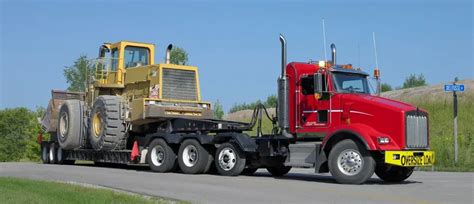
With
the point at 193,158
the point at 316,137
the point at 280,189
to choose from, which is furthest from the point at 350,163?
the point at 193,158

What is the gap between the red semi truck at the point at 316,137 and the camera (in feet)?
51.2

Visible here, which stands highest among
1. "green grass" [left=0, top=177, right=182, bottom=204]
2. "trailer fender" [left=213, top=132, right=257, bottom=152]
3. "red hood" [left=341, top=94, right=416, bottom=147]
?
"red hood" [left=341, top=94, right=416, bottom=147]

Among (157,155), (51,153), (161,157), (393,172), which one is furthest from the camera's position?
(51,153)

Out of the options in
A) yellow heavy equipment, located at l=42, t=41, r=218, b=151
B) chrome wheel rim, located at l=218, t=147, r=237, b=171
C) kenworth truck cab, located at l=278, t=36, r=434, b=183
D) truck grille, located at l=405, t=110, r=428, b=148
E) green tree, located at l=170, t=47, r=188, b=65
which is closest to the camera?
kenworth truck cab, located at l=278, t=36, r=434, b=183

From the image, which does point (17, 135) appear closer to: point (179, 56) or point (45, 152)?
point (45, 152)

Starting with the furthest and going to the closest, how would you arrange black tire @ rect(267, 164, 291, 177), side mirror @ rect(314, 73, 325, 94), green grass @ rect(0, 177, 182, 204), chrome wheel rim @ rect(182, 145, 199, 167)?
black tire @ rect(267, 164, 291, 177) < chrome wheel rim @ rect(182, 145, 199, 167) < side mirror @ rect(314, 73, 325, 94) < green grass @ rect(0, 177, 182, 204)

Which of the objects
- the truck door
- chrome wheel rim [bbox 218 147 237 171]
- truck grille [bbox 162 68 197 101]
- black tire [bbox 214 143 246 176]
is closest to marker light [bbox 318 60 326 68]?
the truck door

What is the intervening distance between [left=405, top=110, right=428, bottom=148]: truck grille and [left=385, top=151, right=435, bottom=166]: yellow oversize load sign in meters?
0.21

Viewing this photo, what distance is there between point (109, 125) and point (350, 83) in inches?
344

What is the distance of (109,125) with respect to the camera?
22.2 meters

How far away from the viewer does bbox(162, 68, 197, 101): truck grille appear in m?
22.1

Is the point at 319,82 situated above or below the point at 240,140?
above

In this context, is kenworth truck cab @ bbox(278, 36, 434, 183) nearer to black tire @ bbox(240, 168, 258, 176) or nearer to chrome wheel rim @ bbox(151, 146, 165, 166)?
black tire @ bbox(240, 168, 258, 176)

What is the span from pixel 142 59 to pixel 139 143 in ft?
12.1
